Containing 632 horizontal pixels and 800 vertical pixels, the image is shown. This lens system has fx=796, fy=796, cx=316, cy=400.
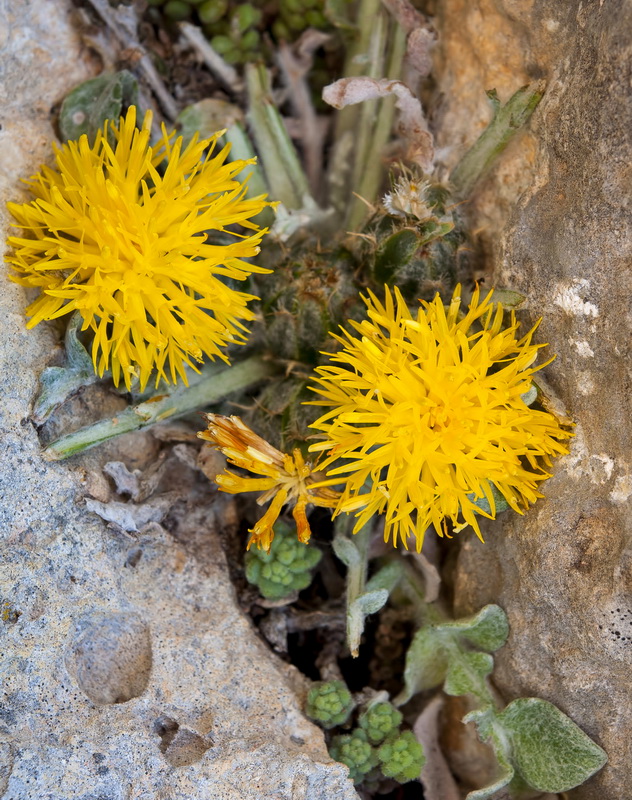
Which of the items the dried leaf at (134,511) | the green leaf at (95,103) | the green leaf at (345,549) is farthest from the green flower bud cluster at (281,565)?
the green leaf at (95,103)

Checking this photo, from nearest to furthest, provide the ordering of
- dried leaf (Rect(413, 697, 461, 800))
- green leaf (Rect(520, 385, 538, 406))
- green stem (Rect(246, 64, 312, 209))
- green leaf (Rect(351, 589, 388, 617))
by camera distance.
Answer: green leaf (Rect(520, 385, 538, 406)) → green leaf (Rect(351, 589, 388, 617)) → dried leaf (Rect(413, 697, 461, 800)) → green stem (Rect(246, 64, 312, 209))

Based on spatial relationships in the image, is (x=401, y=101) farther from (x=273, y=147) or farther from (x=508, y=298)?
(x=508, y=298)

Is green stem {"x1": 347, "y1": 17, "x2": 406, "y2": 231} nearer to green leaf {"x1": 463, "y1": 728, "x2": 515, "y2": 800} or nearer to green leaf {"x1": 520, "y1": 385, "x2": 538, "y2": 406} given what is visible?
green leaf {"x1": 520, "y1": 385, "x2": 538, "y2": 406}

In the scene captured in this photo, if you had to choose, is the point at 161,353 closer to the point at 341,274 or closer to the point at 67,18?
the point at 341,274

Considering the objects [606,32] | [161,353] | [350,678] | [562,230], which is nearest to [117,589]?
[161,353]

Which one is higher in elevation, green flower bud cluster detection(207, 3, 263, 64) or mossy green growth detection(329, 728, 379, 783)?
green flower bud cluster detection(207, 3, 263, 64)

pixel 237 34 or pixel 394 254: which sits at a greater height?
pixel 237 34

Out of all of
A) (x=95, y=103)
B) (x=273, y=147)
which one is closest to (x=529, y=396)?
(x=273, y=147)

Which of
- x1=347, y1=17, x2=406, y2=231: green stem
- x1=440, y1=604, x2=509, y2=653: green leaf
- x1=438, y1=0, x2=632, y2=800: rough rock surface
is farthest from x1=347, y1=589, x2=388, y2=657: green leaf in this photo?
x1=347, y1=17, x2=406, y2=231: green stem
